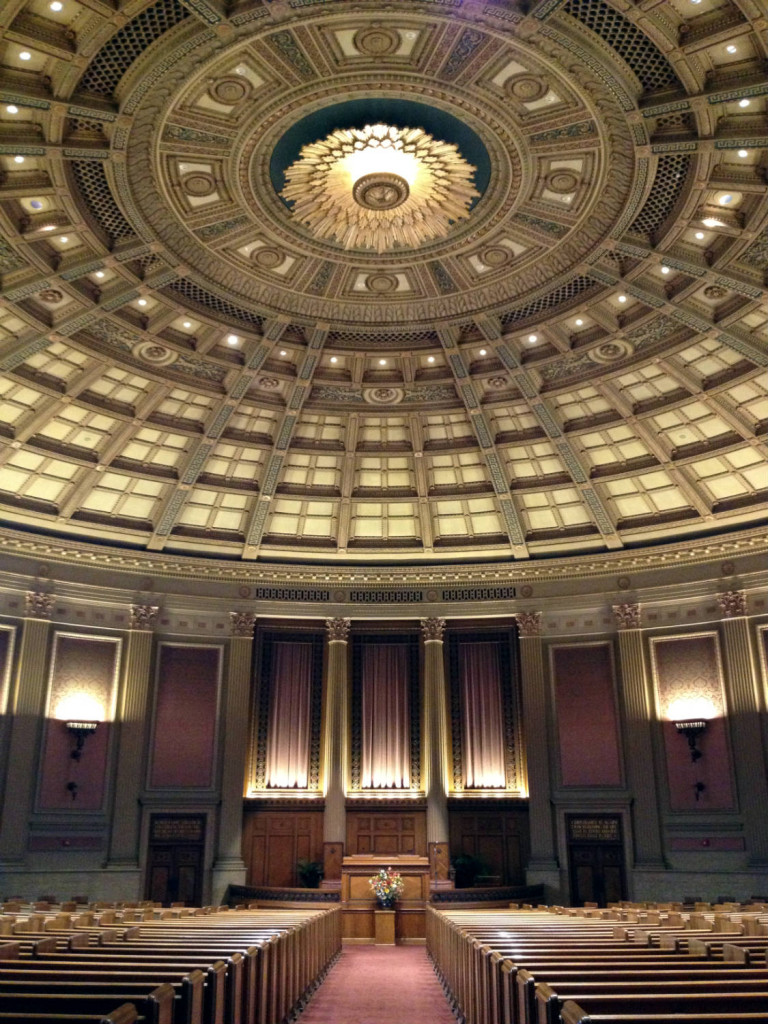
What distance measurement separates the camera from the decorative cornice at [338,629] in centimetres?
2584

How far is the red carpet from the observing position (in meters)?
10.2

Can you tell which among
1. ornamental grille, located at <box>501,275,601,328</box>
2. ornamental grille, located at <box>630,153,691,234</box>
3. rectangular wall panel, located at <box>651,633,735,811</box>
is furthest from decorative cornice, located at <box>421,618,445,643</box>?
ornamental grille, located at <box>630,153,691,234</box>

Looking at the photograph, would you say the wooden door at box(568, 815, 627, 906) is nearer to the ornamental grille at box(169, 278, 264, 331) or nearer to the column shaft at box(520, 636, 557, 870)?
the column shaft at box(520, 636, 557, 870)

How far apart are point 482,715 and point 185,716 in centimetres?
867

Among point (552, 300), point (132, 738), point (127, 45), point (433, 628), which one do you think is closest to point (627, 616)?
point (433, 628)

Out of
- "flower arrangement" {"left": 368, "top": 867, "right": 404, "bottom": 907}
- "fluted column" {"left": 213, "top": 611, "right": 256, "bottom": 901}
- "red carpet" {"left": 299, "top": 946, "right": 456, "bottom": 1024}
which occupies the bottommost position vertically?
"red carpet" {"left": 299, "top": 946, "right": 456, "bottom": 1024}

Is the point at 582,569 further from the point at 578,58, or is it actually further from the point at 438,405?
the point at 578,58

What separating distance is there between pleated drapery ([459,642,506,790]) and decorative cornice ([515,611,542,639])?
3.84ft

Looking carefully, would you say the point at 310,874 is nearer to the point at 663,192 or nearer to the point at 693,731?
the point at 693,731

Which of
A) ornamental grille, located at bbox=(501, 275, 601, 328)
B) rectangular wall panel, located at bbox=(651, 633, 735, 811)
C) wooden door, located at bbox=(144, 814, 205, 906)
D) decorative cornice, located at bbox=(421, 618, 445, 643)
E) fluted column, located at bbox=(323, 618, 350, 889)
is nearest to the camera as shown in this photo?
ornamental grille, located at bbox=(501, 275, 601, 328)

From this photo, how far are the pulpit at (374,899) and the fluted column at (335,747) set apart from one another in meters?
1.41

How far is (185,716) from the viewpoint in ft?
79.6

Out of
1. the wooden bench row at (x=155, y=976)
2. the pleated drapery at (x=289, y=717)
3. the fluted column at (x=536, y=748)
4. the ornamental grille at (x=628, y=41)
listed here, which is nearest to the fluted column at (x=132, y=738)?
the pleated drapery at (x=289, y=717)

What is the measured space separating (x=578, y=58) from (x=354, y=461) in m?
13.4
